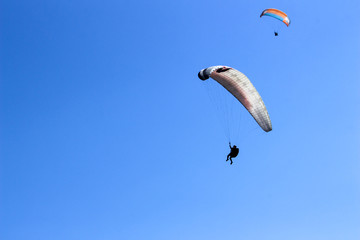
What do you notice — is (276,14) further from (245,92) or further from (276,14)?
(245,92)

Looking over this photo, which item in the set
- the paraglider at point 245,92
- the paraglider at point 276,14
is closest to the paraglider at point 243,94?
the paraglider at point 245,92

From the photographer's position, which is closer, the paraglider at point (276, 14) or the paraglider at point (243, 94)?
the paraglider at point (243, 94)

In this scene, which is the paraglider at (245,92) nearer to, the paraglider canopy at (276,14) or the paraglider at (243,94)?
the paraglider at (243,94)

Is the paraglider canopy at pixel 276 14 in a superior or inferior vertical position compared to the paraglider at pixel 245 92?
superior

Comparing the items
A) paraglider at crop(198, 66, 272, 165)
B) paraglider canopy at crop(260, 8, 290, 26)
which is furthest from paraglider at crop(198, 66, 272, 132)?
paraglider canopy at crop(260, 8, 290, 26)

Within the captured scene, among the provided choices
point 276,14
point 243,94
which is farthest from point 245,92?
point 276,14

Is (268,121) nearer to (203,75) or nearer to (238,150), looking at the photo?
(238,150)

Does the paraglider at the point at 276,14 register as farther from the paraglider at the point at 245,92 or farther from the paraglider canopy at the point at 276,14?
the paraglider at the point at 245,92

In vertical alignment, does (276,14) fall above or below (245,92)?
above

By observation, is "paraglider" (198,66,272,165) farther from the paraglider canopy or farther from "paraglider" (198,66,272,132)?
the paraglider canopy

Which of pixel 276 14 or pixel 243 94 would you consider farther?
pixel 276 14

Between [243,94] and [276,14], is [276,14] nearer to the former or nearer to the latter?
[276,14]

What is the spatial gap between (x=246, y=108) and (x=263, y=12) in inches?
691

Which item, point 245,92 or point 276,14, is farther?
point 276,14
